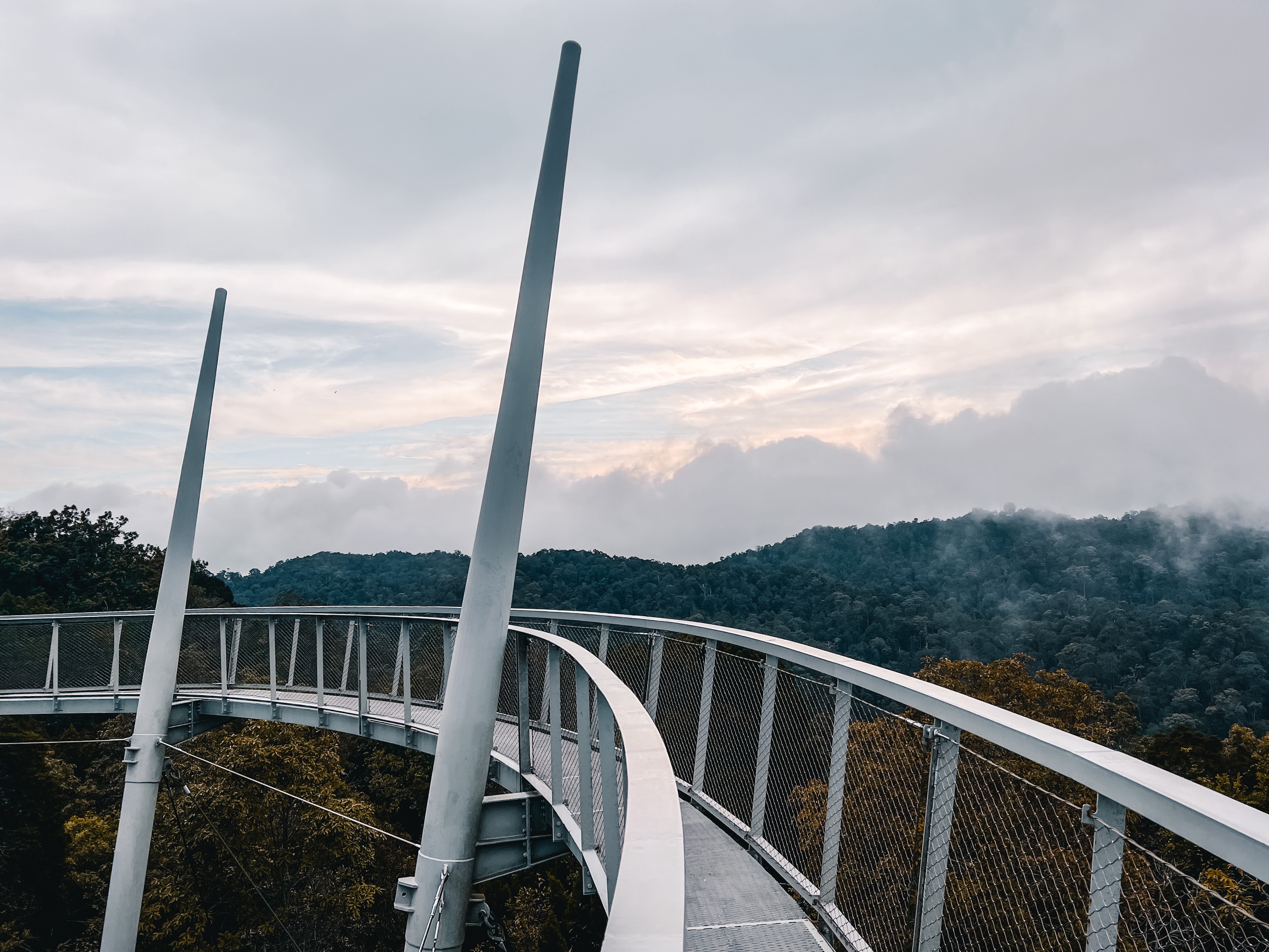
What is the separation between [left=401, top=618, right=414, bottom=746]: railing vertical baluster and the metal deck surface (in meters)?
5.63

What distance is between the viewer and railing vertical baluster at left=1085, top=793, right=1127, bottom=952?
2096mm

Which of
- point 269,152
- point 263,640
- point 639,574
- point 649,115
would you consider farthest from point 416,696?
point 639,574

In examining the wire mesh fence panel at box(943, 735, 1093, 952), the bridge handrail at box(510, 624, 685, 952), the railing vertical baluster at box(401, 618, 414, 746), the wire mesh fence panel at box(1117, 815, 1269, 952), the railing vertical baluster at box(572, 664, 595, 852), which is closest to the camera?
the bridge handrail at box(510, 624, 685, 952)

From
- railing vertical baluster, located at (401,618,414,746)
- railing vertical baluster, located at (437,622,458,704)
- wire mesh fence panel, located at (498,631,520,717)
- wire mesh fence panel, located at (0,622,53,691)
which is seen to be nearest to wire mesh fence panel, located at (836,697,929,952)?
wire mesh fence panel, located at (498,631,520,717)

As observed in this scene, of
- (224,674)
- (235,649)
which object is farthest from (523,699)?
→ (224,674)

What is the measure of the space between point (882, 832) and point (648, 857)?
4.78m

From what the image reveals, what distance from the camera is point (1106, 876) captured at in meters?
2.15

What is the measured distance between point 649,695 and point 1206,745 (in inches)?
1251

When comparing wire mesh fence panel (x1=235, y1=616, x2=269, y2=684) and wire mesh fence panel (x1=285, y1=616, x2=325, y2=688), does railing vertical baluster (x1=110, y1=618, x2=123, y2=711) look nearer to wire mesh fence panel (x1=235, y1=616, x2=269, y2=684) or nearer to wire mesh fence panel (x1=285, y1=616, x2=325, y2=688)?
wire mesh fence panel (x1=235, y1=616, x2=269, y2=684)

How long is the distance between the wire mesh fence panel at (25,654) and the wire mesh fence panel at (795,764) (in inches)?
525

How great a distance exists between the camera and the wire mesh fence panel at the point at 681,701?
6.98 meters

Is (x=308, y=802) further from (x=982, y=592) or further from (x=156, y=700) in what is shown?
(x=982, y=592)

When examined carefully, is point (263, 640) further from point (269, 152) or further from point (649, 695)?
point (649, 695)

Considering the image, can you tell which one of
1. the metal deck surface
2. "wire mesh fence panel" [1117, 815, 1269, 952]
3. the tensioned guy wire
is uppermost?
"wire mesh fence panel" [1117, 815, 1269, 952]
